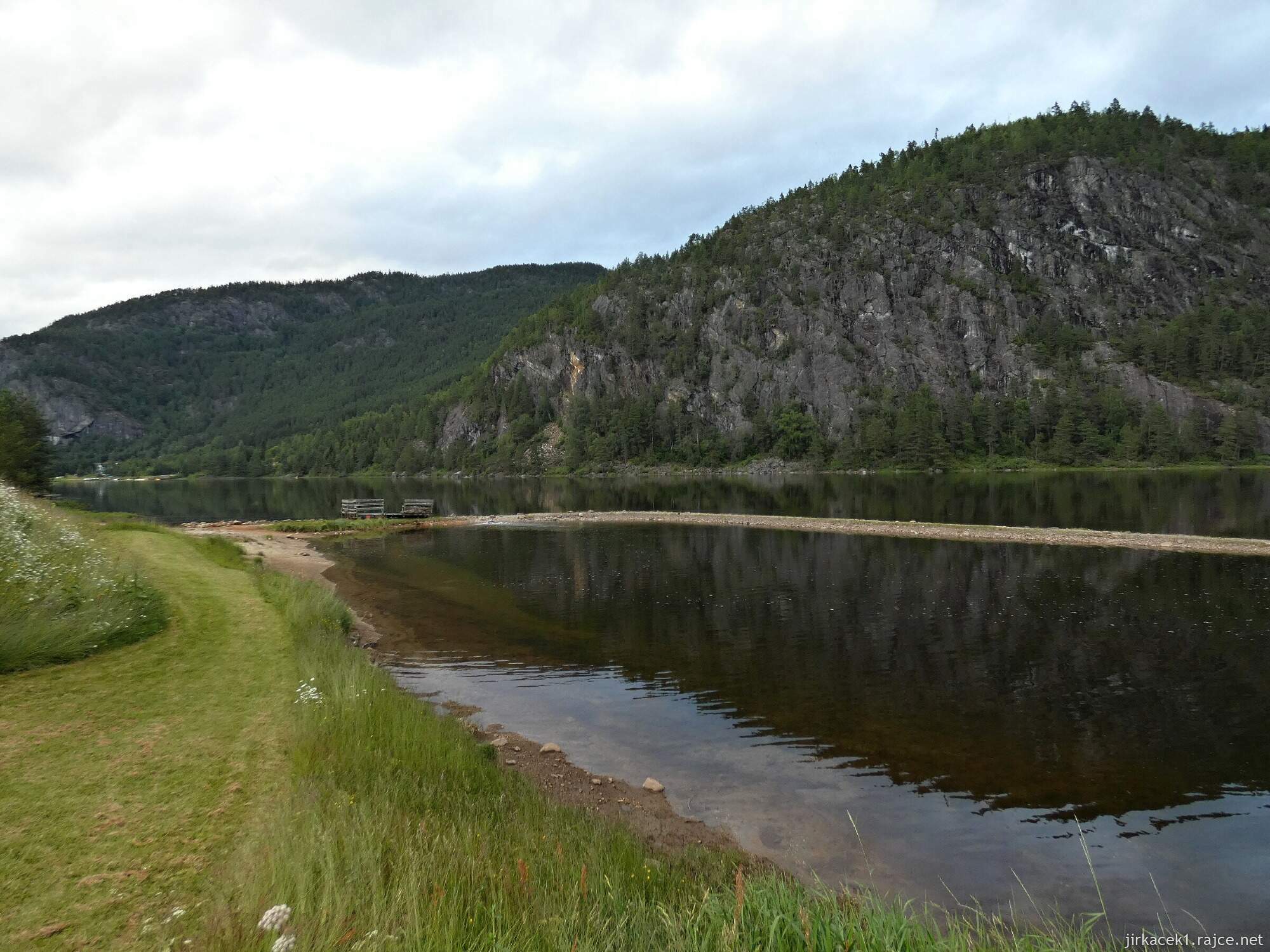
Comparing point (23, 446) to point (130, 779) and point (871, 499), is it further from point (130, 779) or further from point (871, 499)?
point (871, 499)

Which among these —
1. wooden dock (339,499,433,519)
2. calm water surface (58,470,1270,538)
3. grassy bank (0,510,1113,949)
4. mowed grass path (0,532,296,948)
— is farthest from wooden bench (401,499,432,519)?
grassy bank (0,510,1113,949)

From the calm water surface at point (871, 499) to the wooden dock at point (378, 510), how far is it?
926 cm

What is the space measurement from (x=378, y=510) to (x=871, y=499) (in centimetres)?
5130

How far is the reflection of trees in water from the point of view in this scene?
40.2ft

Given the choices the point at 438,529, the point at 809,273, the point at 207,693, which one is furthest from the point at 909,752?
the point at 809,273

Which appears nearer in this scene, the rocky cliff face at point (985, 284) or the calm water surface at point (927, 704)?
the calm water surface at point (927, 704)

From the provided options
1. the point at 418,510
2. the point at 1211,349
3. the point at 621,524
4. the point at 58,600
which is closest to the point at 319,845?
the point at 58,600

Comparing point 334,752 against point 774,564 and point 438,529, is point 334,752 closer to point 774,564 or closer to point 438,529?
point 774,564

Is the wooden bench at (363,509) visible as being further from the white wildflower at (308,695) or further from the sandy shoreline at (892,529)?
the white wildflower at (308,695)

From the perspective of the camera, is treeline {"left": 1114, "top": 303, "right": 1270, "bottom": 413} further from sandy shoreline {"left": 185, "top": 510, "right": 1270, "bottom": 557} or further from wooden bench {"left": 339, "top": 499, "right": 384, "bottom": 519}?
wooden bench {"left": 339, "top": 499, "right": 384, "bottom": 519}

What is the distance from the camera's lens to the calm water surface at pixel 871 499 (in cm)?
4934

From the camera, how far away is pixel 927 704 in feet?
49.5

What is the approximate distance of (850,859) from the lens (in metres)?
9.36

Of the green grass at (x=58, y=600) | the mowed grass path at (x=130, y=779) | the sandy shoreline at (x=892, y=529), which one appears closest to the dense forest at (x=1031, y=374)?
the sandy shoreline at (x=892, y=529)
